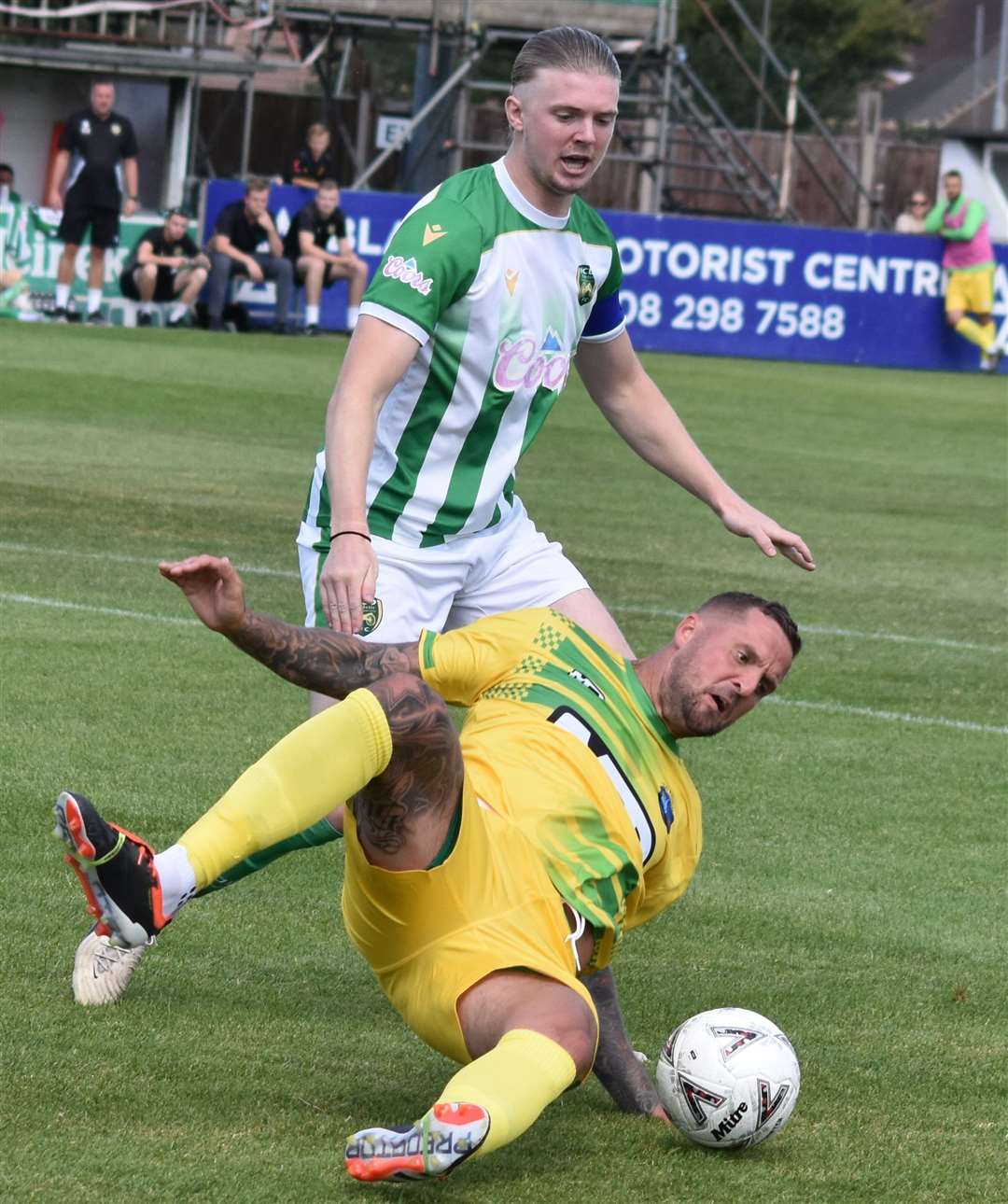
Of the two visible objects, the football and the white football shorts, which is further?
the white football shorts

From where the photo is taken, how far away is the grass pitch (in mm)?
4051

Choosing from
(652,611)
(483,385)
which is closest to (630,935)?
(483,385)

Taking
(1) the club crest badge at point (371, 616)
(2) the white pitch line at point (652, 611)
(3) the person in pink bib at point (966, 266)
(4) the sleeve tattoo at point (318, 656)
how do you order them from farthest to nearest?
(3) the person in pink bib at point (966, 266), (2) the white pitch line at point (652, 611), (1) the club crest badge at point (371, 616), (4) the sleeve tattoo at point (318, 656)

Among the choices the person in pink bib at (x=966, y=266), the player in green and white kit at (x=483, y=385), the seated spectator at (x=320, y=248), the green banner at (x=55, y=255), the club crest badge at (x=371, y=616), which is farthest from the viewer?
the person in pink bib at (x=966, y=266)

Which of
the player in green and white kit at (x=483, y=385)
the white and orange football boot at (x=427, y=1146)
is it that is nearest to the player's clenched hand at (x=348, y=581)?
the player in green and white kit at (x=483, y=385)

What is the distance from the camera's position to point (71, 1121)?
393 cm

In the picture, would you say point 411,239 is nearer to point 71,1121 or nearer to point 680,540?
point 71,1121

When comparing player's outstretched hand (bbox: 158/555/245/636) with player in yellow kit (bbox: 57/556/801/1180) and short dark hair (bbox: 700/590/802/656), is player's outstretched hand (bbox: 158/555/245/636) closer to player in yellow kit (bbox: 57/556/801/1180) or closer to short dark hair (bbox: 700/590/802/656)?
player in yellow kit (bbox: 57/556/801/1180)

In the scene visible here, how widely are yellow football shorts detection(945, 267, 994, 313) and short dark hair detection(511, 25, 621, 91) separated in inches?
882

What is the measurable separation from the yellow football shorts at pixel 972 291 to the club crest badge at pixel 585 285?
22.1 meters

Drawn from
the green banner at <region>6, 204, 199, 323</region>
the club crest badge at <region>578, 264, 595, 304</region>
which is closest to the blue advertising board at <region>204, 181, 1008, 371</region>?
the green banner at <region>6, 204, 199, 323</region>

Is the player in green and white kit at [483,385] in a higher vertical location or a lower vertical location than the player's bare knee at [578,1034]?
higher

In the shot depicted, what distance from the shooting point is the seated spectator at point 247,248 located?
76.0 ft

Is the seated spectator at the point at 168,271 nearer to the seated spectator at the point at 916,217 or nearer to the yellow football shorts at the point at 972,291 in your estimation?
the yellow football shorts at the point at 972,291
